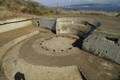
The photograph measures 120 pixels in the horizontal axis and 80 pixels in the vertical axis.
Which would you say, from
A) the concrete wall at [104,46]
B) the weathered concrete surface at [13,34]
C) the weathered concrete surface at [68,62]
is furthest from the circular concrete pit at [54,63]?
the weathered concrete surface at [13,34]

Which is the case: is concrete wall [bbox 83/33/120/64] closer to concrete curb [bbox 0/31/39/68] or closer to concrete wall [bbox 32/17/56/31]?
concrete curb [bbox 0/31/39/68]

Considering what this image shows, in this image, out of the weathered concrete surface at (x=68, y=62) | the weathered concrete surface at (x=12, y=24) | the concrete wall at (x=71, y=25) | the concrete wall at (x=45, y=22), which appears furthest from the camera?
the concrete wall at (x=45, y=22)

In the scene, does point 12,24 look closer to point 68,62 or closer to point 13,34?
point 13,34

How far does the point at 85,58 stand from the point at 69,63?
1296 mm

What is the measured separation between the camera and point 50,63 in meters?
9.02

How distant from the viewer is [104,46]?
9.68 meters

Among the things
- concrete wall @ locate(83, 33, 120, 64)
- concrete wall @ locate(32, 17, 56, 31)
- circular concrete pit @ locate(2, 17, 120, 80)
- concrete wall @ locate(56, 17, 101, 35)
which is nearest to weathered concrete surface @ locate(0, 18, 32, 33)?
concrete wall @ locate(32, 17, 56, 31)

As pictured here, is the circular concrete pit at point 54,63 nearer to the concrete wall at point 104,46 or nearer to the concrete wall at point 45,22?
the concrete wall at point 104,46

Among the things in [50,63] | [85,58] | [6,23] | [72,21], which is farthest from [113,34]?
[6,23]

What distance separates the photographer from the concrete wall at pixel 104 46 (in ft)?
29.7

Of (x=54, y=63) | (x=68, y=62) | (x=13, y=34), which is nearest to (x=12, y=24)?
(x=13, y=34)

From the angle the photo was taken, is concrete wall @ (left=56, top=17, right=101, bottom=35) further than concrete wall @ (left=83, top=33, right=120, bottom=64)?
Yes

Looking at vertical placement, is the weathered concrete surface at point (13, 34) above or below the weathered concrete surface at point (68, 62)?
above

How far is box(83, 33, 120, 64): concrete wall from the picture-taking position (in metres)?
9.05
